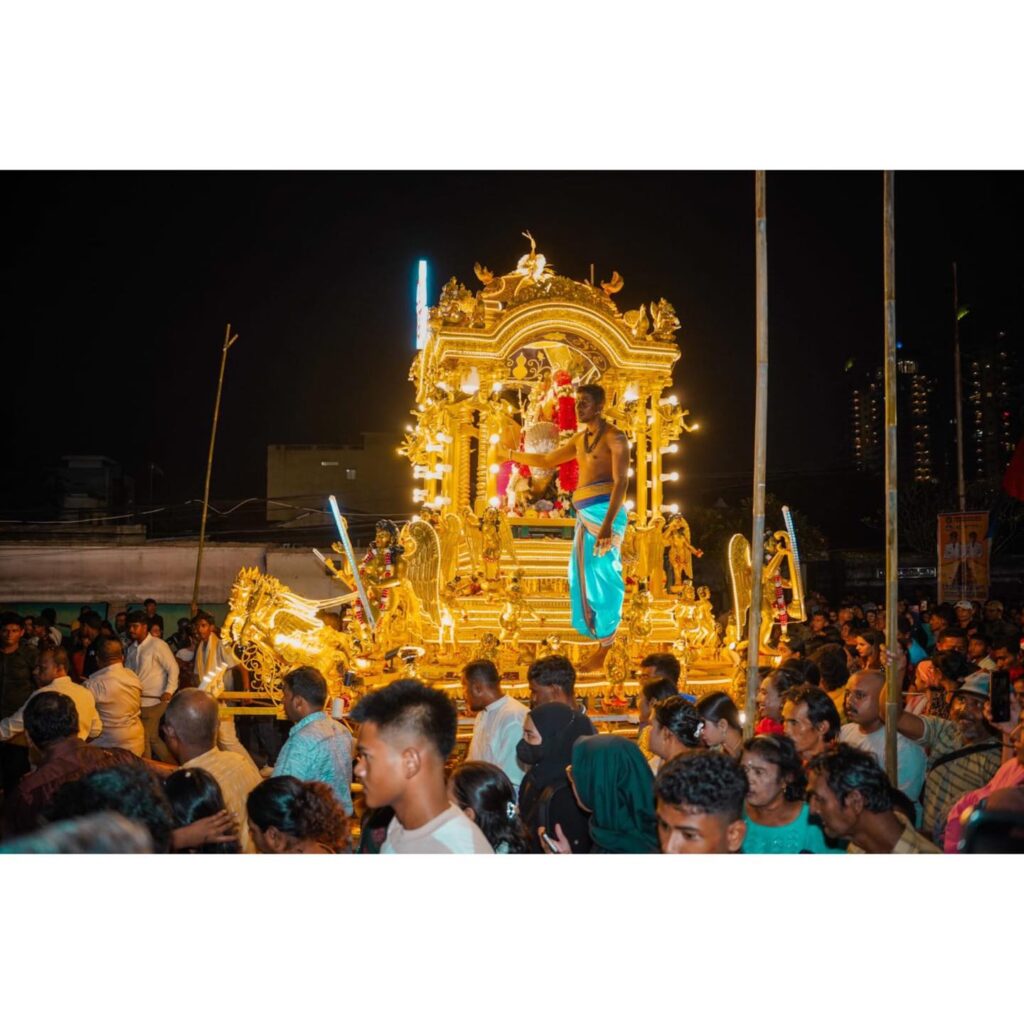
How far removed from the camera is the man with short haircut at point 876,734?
5195 mm

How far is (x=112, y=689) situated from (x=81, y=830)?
16.3 feet

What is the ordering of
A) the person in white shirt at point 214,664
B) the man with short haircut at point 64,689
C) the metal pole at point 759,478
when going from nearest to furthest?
the metal pole at point 759,478
the man with short haircut at point 64,689
the person in white shirt at point 214,664

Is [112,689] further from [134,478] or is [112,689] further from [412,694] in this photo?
[134,478]

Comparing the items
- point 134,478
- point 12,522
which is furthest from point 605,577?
point 134,478

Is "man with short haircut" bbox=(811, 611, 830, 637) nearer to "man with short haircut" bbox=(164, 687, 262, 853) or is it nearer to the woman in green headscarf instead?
the woman in green headscarf

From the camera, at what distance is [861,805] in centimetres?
342

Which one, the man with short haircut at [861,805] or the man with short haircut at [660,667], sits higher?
the man with short haircut at [660,667]

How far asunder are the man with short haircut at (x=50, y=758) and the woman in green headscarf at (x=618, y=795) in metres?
1.82

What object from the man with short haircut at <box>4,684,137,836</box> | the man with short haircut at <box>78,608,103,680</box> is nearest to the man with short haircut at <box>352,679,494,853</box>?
the man with short haircut at <box>4,684,137,836</box>

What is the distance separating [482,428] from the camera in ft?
34.8

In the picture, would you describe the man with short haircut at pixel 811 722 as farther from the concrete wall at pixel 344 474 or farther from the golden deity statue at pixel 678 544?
the concrete wall at pixel 344 474

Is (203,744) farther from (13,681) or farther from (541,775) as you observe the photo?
(13,681)

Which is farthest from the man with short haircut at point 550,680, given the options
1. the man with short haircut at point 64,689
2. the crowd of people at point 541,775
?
the man with short haircut at point 64,689

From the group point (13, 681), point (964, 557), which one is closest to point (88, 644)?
point (13, 681)
